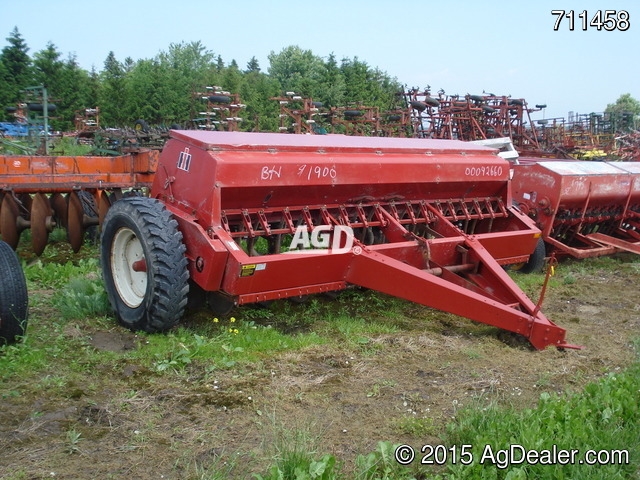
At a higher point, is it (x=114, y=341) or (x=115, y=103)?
(x=115, y=103)

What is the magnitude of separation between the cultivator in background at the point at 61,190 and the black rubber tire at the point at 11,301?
3.51m

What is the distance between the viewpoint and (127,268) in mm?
5324

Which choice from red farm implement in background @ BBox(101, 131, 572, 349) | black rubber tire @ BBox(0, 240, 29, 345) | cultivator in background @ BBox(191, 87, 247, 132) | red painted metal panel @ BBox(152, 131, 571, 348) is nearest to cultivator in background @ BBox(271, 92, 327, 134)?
cultivator in background @ BBox(191, 87, 247, 132)

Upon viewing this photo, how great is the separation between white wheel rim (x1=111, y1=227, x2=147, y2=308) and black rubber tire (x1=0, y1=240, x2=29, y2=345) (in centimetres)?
Result: 89

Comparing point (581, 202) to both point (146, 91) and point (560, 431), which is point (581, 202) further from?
point (146, 91)

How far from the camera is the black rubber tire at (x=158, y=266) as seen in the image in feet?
15.0

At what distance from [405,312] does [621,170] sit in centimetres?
486

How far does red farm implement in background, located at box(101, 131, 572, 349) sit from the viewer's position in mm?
4617

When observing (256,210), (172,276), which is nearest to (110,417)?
(172,276)

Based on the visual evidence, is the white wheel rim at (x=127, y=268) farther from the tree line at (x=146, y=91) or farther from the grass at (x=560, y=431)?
the tree line at (x=146, y=91)

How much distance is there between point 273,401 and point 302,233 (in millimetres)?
1929

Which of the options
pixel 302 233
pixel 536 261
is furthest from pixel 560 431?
pixel 536 261

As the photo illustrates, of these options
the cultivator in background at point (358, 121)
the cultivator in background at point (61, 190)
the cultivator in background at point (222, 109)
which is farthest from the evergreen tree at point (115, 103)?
the cultivator in background at point (61, 190)

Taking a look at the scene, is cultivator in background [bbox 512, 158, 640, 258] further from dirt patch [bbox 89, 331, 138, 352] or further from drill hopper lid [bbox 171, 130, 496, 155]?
dirt patch [bbox 89, 331, 138, 352]
